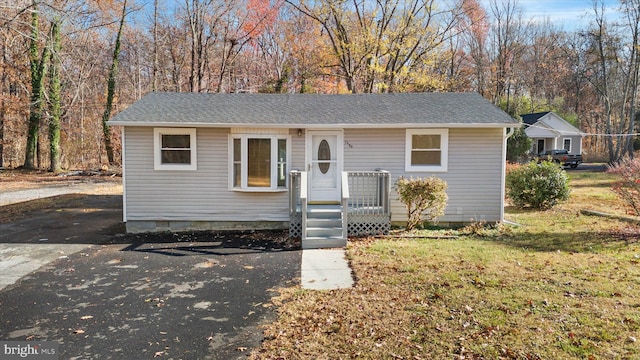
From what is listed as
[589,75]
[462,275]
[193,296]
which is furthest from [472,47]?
[193,296]

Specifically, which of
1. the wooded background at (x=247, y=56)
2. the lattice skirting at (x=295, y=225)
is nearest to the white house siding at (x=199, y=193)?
the lattice skirting at (x=295, y=225)

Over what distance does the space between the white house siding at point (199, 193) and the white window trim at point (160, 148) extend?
0.10 m

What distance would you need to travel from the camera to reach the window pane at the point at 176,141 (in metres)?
9.85

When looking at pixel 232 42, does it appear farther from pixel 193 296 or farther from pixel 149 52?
pixel 193 296

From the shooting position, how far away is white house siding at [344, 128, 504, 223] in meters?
A: 9.98

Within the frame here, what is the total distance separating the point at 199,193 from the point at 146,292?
4533 millimetres

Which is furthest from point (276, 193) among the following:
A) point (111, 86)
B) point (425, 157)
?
point (111, 86)

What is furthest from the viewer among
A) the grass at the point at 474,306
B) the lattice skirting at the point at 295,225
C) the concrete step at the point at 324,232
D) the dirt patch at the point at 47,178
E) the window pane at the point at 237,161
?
the dirt patch at the point at 47,178

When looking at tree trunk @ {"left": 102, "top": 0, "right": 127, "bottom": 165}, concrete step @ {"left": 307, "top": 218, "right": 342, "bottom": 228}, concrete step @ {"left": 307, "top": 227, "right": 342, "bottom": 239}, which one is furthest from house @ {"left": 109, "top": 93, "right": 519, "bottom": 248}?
tree trunk @ {"left": 102, "top": 0, "right": 127, "bottom": 165}

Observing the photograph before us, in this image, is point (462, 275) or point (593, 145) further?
point (593, 145)

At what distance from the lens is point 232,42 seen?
25500mm

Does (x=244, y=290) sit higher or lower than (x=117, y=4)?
lower

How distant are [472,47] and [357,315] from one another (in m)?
31.6

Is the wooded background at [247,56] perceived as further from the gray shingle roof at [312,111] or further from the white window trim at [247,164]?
the white window trim at [247,164]
